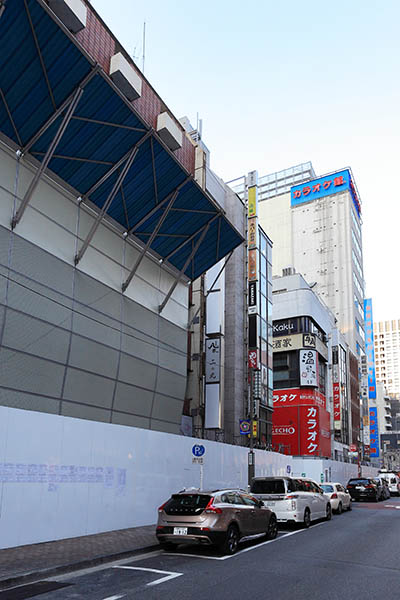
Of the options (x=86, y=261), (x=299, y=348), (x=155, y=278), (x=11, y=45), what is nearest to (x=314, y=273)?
(x=299, y=348)

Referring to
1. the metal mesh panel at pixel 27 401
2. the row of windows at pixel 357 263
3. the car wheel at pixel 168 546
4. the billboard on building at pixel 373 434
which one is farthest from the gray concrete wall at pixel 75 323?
the billboard on building at pixel 373 434

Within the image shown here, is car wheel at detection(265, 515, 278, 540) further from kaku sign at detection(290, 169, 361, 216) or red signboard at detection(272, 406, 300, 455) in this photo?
kaku sign at detection(290, 169, 361, 216)

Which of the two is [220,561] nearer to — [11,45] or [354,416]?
[11,45]

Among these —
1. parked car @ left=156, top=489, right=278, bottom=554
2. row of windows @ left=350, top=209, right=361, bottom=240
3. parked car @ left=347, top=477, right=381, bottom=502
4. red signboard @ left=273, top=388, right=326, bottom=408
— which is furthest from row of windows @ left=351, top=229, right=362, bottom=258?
parked car @ left=156, top=489, right=278, bottom=554

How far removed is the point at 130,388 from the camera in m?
22.5

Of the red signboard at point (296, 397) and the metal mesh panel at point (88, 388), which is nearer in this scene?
the metal mesh panel at point (88, 388)

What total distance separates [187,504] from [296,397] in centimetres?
4136

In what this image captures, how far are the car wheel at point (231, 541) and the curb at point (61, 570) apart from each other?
186 centimetres

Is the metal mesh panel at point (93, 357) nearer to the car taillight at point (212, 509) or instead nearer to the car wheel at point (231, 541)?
the car taillight at point (212, 509)

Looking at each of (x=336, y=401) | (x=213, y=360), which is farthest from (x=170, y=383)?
(x=336, y=401)

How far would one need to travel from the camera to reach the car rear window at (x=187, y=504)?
11.9 metres

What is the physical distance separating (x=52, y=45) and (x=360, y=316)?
266ft

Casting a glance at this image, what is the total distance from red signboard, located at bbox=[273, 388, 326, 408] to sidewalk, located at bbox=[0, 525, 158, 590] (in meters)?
38.8

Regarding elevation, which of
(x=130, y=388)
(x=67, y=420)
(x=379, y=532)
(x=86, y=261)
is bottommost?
(x=379, y=532)
